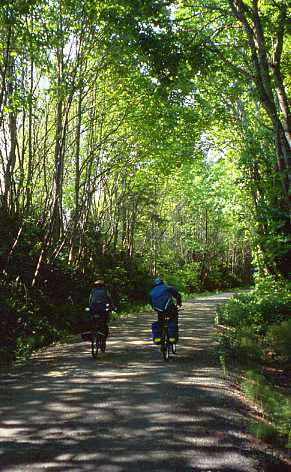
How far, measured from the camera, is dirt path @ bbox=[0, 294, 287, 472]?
16.8ft

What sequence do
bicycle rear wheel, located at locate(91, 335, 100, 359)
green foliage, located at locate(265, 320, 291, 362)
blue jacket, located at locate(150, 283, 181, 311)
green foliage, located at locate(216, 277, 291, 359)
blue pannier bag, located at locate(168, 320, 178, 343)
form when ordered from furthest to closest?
green foliage, located at locate(216, 277, 291, 359)
green foliage, located at locate(265, 320, 291, 362)
bicycle rear wheel, located at locate(91, 335, 100, 359)
blue jacket, located at locate(150, 283, 181, 311)
blue pannier bag, located at locate(168, 320, 178, 343)

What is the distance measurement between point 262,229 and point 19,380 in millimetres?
11862

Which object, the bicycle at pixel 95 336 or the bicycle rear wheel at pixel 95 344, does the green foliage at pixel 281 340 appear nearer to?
the bicycle at pixel 95 336

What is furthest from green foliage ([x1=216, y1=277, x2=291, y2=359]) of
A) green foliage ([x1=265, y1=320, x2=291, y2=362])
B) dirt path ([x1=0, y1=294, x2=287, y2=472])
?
dirt path ([x1=0, y1=294, x2=287, y2=472])

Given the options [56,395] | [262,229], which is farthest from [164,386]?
[262,229]

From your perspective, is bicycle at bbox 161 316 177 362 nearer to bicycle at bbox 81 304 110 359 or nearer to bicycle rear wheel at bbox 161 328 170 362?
bicycle rear wheel at bbox 161 328 170 362

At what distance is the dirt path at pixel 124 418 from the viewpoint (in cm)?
511

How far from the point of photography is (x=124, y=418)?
645 centimetres

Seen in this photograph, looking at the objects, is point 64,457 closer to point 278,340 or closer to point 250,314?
point 278,340

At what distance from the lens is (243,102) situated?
2180cm

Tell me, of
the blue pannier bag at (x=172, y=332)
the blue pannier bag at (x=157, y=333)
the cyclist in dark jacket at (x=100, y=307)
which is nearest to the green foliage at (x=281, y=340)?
the blue pannier bag at (x=172, y=332)

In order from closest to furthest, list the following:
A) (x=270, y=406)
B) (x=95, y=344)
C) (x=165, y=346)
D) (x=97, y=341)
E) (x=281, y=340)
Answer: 1. (x=270, y=406)
2. (x=165, y=346)
3. (x=97, y=341)
4. (x=95, y=344)
5. (x=281, y=340)

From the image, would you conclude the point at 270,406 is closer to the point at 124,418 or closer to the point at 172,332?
the point at 124,418

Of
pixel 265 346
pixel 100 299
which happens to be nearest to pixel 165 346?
pixel 100 299
